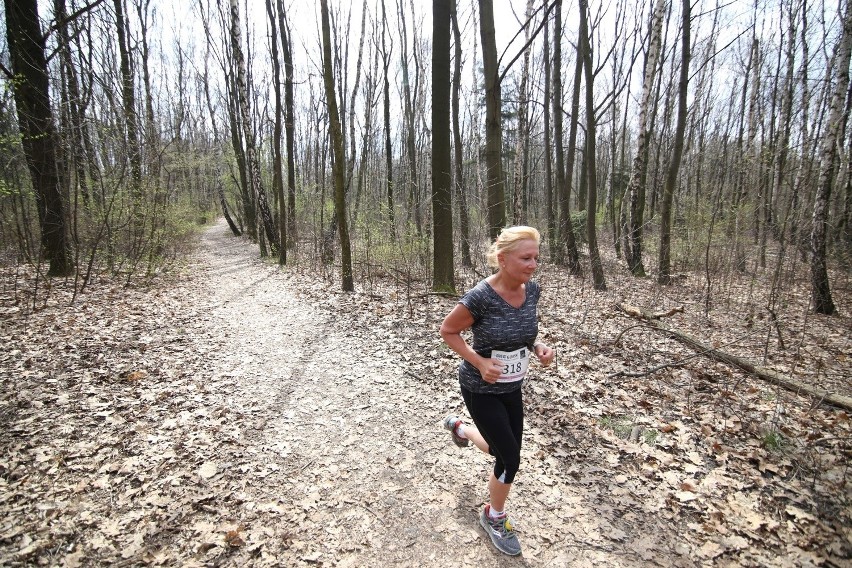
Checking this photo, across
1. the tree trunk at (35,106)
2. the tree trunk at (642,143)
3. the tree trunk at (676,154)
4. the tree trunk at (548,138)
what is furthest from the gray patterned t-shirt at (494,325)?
the tree trunk at (548,138)

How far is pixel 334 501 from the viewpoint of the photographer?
296 centimetres

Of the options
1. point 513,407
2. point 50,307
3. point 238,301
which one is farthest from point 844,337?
point 50,307

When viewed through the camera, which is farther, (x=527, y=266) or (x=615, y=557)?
(x=615, y=557)

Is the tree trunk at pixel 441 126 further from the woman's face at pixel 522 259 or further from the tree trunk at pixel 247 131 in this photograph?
the tree trunk at pixel 247 131

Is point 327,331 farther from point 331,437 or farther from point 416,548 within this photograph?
point 416,548

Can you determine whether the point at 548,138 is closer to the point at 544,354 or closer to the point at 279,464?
the point at 544,354

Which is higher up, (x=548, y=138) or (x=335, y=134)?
(x=548, y=138)

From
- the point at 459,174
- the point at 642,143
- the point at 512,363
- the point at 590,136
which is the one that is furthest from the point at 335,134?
the point at 642,143

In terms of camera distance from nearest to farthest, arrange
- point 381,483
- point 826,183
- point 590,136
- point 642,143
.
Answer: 1. point 381,483
2. point 826,183
3. point 590,136
4. point 642,143

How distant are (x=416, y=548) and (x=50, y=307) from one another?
7620 millimetres

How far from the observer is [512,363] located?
227 centimetres

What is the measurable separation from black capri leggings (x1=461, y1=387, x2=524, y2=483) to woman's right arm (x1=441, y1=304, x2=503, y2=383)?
24 centimetres

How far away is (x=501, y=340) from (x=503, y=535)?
1.38m

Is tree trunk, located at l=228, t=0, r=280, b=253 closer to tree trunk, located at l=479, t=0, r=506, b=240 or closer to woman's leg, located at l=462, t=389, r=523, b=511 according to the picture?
tree trunk, located at l=479, t=0, r=506, b=240
